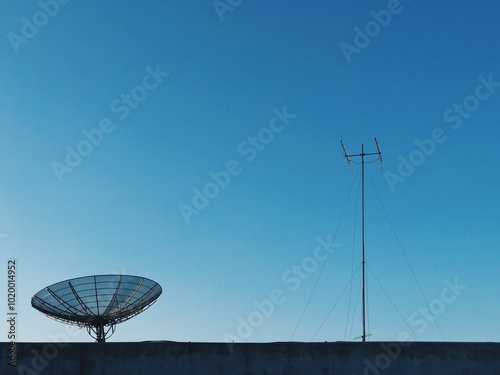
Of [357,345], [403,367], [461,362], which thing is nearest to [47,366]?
[357,345]

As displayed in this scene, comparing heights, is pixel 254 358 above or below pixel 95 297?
below

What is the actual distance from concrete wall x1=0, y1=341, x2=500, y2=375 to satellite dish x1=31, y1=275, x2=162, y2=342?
679 centimetres

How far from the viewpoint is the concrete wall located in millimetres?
19031

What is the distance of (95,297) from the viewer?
2667cm

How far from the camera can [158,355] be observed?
763 inches

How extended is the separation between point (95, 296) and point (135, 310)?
180 centimetres

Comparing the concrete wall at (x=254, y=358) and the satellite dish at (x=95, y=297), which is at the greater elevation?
the satellite dish at (x=95, y=297)

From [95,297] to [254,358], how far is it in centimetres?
993

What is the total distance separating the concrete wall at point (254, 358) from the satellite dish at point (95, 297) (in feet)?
22.3

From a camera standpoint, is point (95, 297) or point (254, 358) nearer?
point (254, 358)

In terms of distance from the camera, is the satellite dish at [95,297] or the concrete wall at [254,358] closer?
the concrete wall at [254,358]

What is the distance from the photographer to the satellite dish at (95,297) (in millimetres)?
26172

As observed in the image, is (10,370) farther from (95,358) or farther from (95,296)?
(95,296)

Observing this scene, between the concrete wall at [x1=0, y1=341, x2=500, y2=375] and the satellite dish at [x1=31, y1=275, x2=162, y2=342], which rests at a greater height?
the satellite dish at [x1=31, y1=275, x2=162, y2=342]
